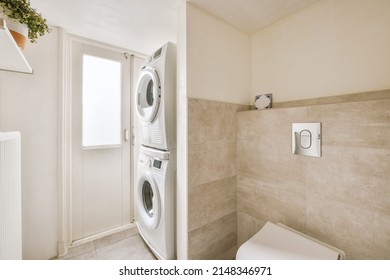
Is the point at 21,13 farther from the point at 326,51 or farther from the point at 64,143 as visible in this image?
the point at 326,51

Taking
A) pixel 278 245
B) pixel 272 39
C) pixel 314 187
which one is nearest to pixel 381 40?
pixel 272 39

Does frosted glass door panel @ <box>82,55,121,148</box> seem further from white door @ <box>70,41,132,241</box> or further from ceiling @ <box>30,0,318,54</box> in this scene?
ceiling @ <box>30,0,318,54</box>

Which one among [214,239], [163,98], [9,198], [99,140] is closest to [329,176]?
[214,239]

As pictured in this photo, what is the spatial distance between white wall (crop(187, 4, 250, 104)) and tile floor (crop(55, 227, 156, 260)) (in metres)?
1.46

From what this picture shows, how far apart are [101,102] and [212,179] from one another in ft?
4.60

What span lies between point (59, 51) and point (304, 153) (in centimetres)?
208

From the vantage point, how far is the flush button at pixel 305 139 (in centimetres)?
105

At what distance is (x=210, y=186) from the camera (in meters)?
1.26

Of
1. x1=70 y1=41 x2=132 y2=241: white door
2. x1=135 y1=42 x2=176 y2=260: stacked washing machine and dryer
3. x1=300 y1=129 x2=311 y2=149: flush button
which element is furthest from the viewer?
x1=70 y1=41 x2=132 y2=241: white door

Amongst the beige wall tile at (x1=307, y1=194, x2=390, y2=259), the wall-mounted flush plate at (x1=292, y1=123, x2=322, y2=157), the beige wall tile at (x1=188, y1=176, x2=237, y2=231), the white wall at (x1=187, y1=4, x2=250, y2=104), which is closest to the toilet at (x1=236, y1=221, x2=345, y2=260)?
the beige wall tile at (x1=307, y1=194, x2=390, y2=259)

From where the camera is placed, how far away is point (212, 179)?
4.16 ft

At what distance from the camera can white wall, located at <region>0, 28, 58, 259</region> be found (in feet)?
4.17
